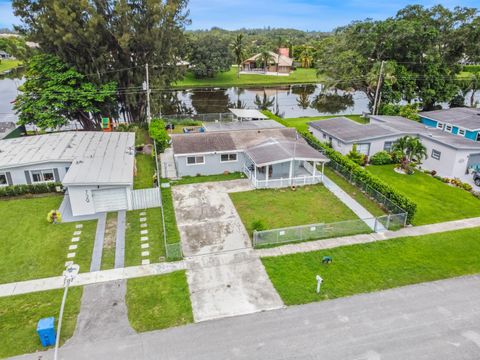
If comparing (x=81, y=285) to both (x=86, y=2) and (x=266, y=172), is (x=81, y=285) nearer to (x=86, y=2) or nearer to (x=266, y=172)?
(x=266, y=172)

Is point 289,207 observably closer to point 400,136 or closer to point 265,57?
point 400,136

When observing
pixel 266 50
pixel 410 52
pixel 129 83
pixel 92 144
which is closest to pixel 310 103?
pixel 410 52

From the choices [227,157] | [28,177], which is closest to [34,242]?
[28,177]

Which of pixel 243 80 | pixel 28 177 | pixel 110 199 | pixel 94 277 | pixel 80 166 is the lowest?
pixel 94 277

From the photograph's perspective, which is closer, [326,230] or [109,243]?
[109,243]

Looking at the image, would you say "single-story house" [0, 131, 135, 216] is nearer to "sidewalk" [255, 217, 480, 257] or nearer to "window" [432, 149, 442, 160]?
"sidewalk" [255, 217, 480, 257]

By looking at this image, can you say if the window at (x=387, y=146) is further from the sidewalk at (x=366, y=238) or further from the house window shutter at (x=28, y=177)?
the house window shutter at (x=28, y=177)
